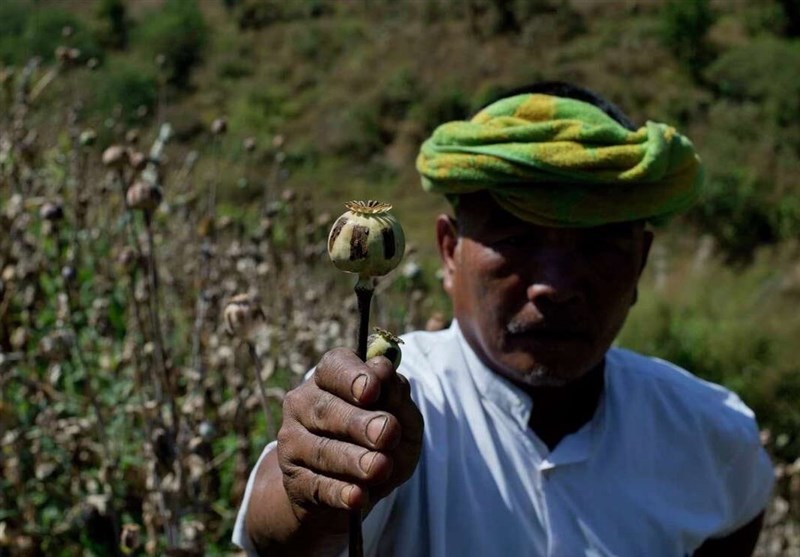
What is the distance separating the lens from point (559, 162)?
1.62 m

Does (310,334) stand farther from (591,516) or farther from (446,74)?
(446,74)

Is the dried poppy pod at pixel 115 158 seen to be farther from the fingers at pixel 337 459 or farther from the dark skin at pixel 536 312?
the fingers at pixel 337 459

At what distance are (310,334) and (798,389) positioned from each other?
7.29 meters

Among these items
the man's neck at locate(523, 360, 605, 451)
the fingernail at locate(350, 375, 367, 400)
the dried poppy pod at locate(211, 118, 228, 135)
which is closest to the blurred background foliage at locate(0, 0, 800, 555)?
the dried poppy pod at locate(211, 118, 228, 135)

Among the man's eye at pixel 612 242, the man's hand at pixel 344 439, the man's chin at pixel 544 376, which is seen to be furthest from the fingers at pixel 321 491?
the man's eye at pixel 612 242

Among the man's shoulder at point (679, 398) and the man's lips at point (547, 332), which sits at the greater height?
the man's lips at point (547, 332)

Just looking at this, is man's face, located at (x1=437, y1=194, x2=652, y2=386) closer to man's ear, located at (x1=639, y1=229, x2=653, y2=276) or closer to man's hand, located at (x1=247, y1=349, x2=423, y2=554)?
man's ear, located at (x1=639, y1=229, x2=653, y2=276)

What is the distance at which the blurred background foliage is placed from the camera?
47.6 ft

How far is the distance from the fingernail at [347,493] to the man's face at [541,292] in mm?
809

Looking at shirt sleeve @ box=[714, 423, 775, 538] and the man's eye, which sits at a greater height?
the man's eye

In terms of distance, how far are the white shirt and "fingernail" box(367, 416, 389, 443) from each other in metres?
0.57

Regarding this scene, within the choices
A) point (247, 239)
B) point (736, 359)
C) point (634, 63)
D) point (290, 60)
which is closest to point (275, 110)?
point (290, 60)

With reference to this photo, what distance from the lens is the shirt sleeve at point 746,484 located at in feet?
6.29

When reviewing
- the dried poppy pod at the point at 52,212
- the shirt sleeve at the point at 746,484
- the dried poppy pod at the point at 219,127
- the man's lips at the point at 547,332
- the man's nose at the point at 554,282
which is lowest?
the shirt sleeve at the point at 746,484
